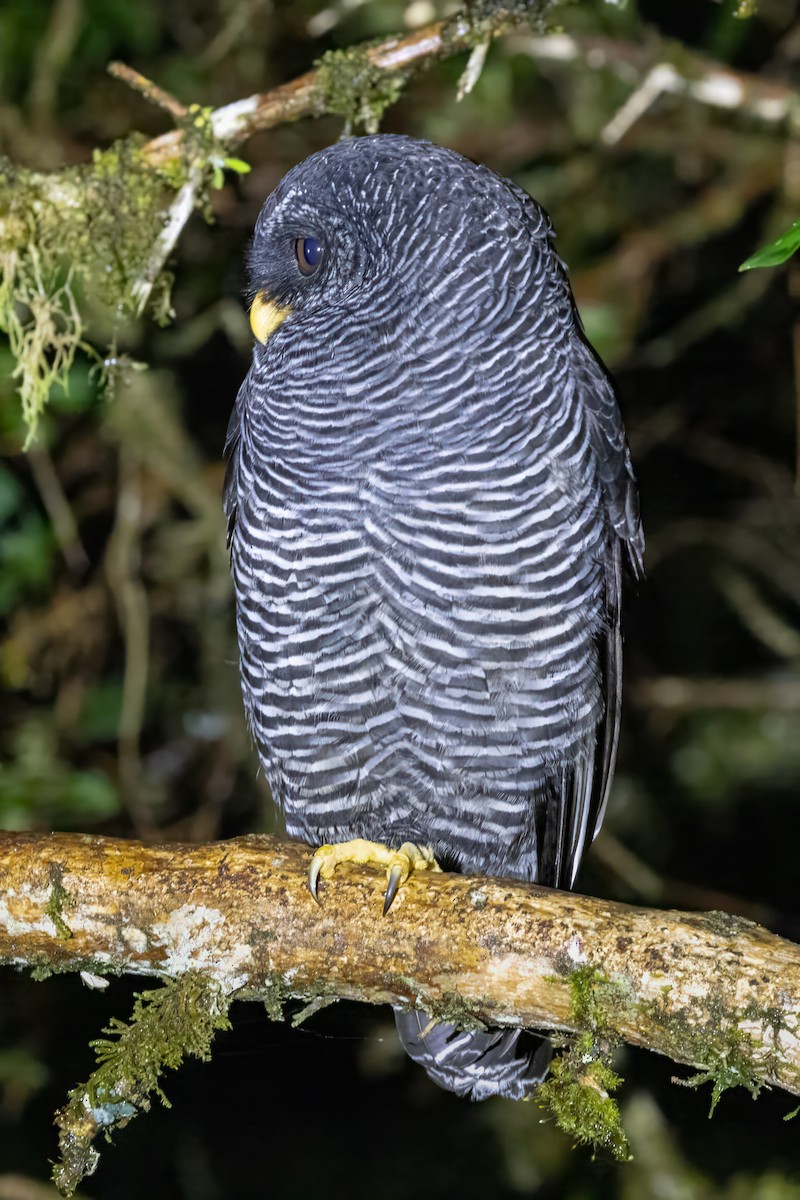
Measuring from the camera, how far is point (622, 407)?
2758mm

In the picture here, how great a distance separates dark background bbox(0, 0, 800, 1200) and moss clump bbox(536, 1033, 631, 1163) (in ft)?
3.36

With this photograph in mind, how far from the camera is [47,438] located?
269cm

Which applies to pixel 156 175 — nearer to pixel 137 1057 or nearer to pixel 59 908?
pixel 59 908

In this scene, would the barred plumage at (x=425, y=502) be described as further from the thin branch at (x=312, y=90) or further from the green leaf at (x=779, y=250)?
the green leaf at (x=779, y=250)

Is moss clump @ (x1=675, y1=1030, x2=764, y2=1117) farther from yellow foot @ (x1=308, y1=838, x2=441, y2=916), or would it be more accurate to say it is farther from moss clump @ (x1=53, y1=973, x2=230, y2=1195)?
moss clump @ (x1=53, y1=973, x2=230, y2=1195)

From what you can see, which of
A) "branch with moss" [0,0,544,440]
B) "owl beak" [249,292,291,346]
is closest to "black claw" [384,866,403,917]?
"owl beak" [249,292,291,346]

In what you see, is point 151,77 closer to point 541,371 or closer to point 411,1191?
point 541,371

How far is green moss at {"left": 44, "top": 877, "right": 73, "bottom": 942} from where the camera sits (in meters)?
1.44

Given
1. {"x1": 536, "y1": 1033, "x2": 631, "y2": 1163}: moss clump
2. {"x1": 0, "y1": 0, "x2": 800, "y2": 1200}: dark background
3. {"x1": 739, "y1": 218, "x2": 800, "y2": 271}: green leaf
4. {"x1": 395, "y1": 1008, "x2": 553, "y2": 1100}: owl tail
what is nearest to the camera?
{"x1": 739, "y1": 218, "x2": 800, "y2": 271}: green leaf

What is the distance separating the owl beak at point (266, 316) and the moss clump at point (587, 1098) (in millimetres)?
1052

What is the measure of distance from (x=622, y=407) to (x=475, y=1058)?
155 cm

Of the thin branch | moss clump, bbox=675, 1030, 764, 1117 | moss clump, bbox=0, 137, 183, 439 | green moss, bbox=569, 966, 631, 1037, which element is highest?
the thin branch

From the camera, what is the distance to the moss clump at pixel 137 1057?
1.40 meters

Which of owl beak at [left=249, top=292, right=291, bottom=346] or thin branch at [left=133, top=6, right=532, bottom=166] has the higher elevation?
thin branch at [left=133, top=6, right=532, bottom=166]
